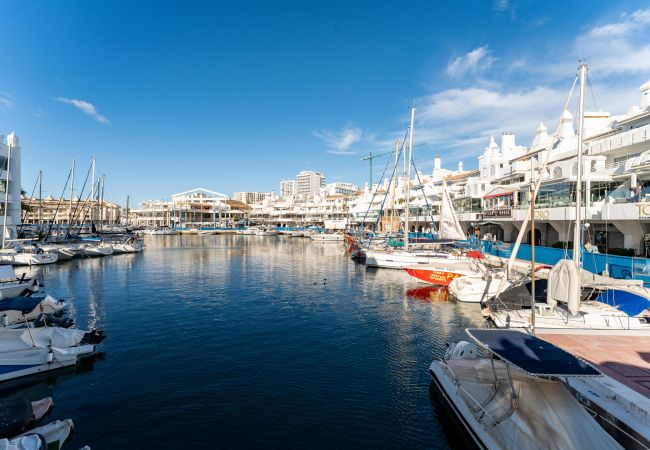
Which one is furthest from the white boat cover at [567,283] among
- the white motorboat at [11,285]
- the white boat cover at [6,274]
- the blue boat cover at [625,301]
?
the white boat cover at [6,274]

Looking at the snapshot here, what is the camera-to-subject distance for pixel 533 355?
9.05m

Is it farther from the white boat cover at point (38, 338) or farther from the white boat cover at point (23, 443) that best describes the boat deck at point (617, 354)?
the white boat cover at point (38, 338)

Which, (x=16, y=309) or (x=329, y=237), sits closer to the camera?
(x=16, y=309)

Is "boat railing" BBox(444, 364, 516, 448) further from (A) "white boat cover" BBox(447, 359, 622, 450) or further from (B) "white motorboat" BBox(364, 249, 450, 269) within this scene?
(B) "white motorboat" BBox(364, 249, 450, 269)

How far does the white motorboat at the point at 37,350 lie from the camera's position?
13.6 m

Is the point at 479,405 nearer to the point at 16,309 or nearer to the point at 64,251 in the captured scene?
the point at 16,309

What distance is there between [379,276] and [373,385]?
2638 cm

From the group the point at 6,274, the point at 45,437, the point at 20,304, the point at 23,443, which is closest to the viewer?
the point at 23,443

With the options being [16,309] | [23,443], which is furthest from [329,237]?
[23,443]

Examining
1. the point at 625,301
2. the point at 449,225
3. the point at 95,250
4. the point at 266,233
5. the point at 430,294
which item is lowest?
the point at 430,294

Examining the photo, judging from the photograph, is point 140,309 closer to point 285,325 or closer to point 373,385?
point 285,325

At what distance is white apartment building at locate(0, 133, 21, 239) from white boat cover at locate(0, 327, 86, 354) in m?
42.0

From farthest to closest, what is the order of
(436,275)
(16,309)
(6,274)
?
(436,275) → (6,274) → (16,309)

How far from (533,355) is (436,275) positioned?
23743mm
